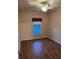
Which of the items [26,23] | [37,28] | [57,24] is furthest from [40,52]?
[37,28]

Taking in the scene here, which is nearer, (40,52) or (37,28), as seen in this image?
(40,52)

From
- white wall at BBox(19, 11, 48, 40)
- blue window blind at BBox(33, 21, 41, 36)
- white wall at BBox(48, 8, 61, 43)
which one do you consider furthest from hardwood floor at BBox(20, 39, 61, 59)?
blue window blind at BBox(33, 21, 41, 36)

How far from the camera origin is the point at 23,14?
22.2ft

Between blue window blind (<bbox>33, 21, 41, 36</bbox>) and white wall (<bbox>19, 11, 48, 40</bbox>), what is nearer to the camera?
white wall (<bbox>19, 11, 48, 40</bbox>)

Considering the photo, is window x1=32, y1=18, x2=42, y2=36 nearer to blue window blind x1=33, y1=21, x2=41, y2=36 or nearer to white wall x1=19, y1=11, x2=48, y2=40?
blue window blind x1=33, y1=21, x2=41, y2=36

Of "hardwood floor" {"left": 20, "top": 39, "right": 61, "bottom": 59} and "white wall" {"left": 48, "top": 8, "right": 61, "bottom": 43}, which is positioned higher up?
"white wall" {"left": 48, "top": 8, "right": 61, "bottom": 43}

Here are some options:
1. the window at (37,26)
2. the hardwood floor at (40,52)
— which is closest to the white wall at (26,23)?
the window at (37,26)

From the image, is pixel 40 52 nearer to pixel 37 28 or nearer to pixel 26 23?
pixel 26 23
